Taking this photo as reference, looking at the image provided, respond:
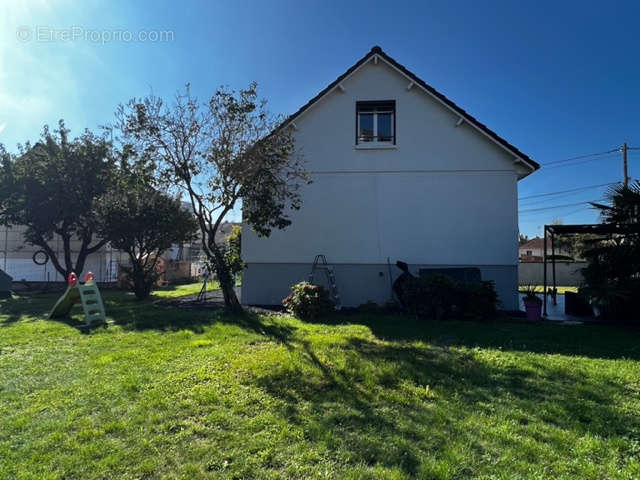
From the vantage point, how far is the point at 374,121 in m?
11.9

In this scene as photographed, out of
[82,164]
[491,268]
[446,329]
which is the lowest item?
[446,329]

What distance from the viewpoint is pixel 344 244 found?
38.3 ft

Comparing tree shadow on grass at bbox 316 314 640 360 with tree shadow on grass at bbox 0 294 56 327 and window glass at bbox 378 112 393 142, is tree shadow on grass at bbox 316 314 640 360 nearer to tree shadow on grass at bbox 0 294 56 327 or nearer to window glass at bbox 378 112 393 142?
window glass at bbox 378 112 393 142

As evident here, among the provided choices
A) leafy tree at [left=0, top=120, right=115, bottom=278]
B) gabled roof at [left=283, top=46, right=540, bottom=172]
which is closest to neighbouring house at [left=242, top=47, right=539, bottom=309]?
gabled roof at [left=283, top=46, right=540, bottom=172]

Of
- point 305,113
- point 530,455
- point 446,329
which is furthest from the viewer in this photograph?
point 305,113

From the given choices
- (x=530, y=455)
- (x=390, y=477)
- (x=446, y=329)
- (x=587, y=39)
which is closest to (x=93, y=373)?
(x=390, y=477)

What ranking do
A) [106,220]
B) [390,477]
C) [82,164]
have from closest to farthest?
[390,477]
[106,220]
[82,164]

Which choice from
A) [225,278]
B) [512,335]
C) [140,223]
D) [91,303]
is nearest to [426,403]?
[512,335]

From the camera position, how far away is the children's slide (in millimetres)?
8844

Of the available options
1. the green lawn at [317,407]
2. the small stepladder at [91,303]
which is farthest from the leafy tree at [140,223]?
the green lawn at [317,407]

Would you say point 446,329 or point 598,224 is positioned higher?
point 598,224

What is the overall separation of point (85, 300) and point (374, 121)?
10.2m

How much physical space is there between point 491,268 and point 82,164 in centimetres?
1773

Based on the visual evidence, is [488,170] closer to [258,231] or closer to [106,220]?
[258,231]
